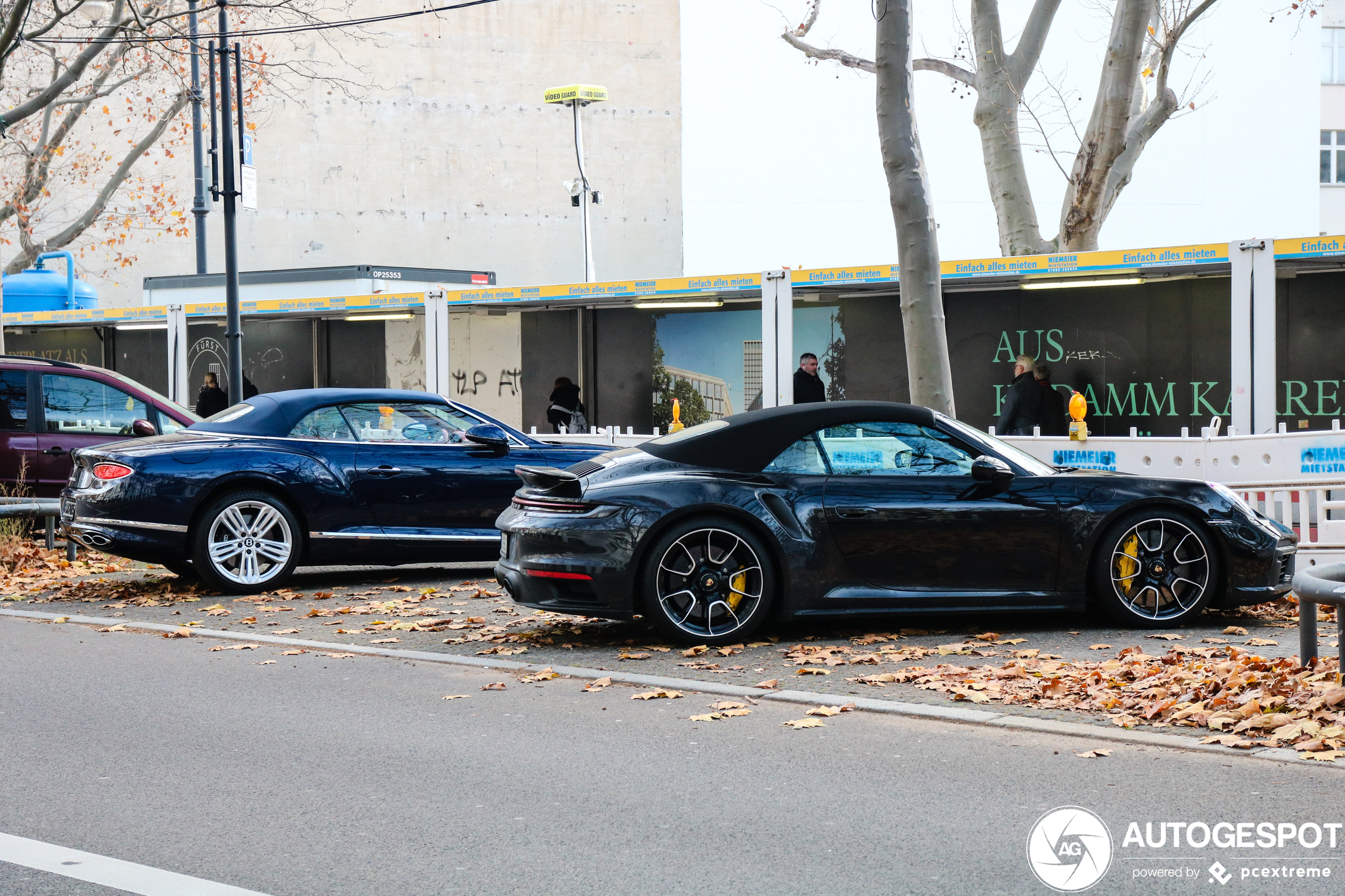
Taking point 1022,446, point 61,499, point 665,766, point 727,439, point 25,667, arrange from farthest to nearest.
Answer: point 1022,446, point 61,499, point 727,439, point 25,667, point 665,766

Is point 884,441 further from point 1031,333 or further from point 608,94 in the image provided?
point 608,94

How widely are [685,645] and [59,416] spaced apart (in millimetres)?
8316

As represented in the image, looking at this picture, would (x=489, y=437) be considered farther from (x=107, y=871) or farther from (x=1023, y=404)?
(x=1023, y=404)

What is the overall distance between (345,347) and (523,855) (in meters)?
21.3

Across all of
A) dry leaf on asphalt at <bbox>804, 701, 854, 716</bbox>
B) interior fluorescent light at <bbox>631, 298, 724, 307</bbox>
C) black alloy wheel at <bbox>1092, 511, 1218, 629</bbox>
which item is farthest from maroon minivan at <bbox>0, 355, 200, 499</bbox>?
dry leaf on asphalt at <bbox>804, 701, 854, 716</bbox>

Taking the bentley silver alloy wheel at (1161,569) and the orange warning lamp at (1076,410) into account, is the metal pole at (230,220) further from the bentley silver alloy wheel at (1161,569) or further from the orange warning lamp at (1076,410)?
the bentley silver alloy wheel at (1161,569)

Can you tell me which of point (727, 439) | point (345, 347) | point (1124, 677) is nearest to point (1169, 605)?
point (1124, 677)

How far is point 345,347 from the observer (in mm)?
25094

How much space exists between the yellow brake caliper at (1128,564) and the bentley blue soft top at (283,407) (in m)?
5.41

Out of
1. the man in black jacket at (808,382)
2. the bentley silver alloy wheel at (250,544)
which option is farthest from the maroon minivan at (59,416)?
the man in black jacket at (808,382)

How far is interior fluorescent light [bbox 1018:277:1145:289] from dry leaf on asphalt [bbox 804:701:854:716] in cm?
1152

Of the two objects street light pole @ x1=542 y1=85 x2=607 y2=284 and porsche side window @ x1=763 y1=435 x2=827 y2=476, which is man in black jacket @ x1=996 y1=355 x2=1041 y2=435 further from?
street light pole @ x1=542 y1=85 x2=607 y2=284

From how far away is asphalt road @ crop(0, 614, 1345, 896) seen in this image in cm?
439

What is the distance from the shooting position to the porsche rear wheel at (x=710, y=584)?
→ 8.23 metres
